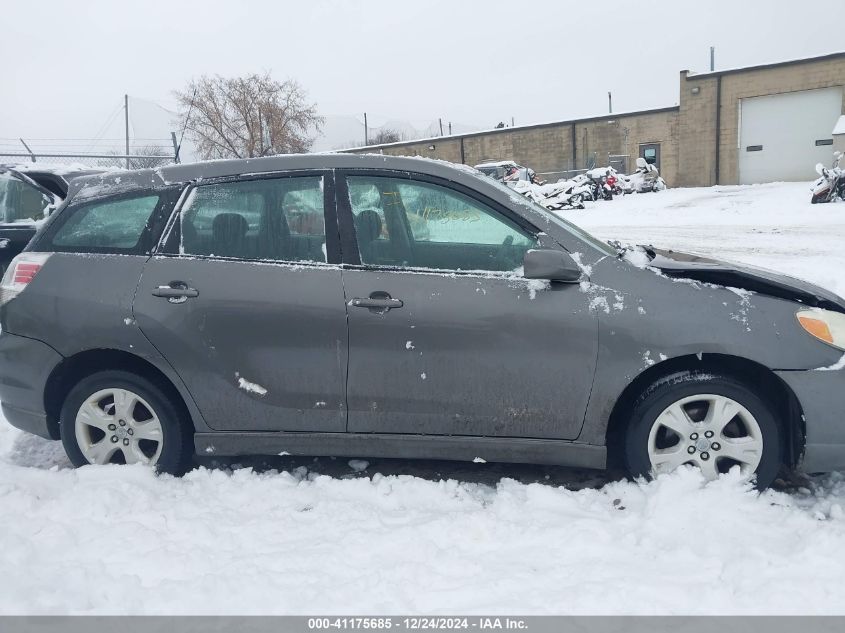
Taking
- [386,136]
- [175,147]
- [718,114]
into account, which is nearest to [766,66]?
[718,114]

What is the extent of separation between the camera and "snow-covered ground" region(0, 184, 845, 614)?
259 cm

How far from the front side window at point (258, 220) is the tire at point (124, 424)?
0.80 meters

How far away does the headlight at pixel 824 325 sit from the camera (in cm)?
313

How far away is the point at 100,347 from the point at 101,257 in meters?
0.51

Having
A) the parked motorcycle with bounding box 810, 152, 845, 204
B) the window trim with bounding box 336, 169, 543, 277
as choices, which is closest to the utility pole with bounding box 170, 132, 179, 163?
the window trim with bounding box 336, 169, 543, 277

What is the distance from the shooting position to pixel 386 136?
68125 mm

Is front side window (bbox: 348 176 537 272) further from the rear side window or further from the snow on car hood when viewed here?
the rear side window

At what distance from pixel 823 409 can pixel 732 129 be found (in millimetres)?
31638

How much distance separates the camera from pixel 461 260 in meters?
3.42

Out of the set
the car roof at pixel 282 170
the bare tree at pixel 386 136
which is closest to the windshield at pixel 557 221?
the car roof at pixel 282 170

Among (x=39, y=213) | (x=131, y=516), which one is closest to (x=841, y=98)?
(x=39, y=213)

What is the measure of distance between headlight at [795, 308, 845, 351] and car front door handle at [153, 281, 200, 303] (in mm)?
2983

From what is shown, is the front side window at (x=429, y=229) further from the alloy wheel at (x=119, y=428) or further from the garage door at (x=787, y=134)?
the garage door at (x=787, y=134)

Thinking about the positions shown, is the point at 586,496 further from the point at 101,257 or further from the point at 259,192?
the point at 101,257
